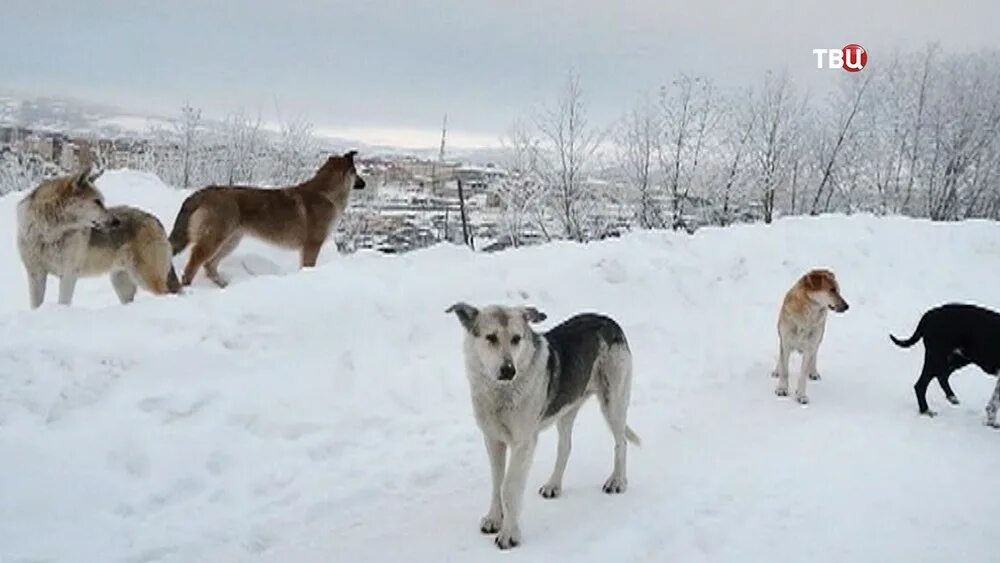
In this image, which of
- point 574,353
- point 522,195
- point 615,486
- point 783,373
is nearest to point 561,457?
point 615,486

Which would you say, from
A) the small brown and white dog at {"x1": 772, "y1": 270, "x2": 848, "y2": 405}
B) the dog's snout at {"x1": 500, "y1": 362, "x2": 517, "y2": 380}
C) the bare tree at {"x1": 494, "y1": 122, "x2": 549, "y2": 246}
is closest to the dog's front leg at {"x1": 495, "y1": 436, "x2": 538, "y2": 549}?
the dog's snout at {"x1": 500, "y1": 362, "x2": 517, "y2": 380}

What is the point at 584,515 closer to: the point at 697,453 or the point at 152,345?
the point at 697,453

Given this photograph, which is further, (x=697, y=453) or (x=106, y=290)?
(x=106, y=290)

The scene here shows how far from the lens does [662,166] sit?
37594 mm

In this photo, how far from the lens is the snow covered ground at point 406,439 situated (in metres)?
4.46

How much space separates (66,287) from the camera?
284 inches

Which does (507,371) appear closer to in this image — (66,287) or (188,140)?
(66,287)

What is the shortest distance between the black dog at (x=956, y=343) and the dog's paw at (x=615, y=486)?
12.3 feet

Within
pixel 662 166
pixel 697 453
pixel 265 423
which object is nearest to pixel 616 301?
pixel 697 453

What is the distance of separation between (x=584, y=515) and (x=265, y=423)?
7.97 ft

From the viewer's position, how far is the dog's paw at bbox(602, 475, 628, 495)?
207 inches

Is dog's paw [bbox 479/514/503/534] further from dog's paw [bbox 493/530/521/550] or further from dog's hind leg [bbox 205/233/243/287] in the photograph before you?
dog's hind leg [bbox 205/233/243/287]

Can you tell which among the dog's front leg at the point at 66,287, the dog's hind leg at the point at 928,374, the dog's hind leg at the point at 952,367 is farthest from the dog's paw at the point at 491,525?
the dog's hind leg at the point at 952,367

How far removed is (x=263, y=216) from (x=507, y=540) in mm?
5943
